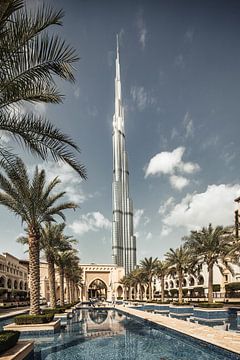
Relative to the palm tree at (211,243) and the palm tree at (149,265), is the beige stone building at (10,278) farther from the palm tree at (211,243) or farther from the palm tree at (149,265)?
the palm tree at (211,243)

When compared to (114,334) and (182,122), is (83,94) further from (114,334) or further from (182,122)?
(114,334)

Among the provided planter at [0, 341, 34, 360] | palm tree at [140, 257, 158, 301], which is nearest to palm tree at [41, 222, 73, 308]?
planter at [0, 341, 34, 360]

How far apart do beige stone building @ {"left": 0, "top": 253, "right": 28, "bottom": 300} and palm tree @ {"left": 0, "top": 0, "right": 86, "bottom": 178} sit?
43.6m

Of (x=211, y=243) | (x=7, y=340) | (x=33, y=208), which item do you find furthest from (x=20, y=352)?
(x=211, y=243)

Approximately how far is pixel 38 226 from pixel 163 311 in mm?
20048

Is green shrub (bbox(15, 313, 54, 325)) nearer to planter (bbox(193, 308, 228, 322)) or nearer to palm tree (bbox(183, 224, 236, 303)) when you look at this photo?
planter (bbox(193, 308, 228, 322))

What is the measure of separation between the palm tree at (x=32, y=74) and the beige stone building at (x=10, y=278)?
4360 cm

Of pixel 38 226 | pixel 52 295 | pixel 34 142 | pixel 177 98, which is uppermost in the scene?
pixel 177 98

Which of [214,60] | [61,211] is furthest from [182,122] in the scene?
[61,211]

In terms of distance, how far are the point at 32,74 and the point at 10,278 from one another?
58.0 metres

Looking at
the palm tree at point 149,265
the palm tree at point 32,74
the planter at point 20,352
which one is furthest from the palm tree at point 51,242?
the palm tree at point 149,265

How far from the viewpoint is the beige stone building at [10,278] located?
54.1m

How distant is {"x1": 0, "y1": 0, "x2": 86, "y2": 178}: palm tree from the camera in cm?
785

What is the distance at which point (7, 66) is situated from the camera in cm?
838
